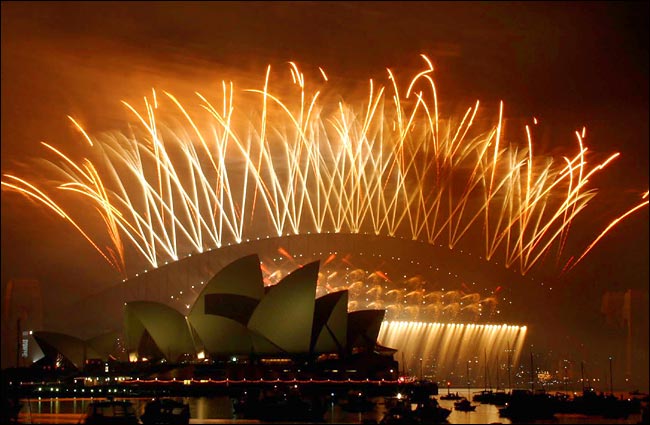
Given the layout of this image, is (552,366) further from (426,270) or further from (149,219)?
(149,219)

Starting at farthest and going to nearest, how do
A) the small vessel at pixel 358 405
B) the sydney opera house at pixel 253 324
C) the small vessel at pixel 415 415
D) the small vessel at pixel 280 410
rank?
the sydney opera house at pixel 253 324 → the small vessel at pixel 358 405 → the small vessel at pixel 280 410 → the small vessel at pixel 415 415

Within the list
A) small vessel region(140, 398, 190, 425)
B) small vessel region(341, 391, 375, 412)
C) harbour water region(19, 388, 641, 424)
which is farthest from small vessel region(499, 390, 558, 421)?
small vessel region(140, 398, 190, 425)

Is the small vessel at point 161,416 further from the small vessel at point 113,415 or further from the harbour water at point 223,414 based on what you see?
the harbour water at point 223,414

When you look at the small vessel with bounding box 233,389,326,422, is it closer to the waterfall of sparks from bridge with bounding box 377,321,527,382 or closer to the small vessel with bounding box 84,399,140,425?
the small vessel with bounding box 84,399,140,425

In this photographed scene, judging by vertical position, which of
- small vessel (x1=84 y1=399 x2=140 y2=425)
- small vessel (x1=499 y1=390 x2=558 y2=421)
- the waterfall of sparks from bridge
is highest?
the waterfall of sparks from bridge

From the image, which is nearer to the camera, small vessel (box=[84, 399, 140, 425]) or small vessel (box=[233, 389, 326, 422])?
small vessel (box=[84, 399, 140, 425])

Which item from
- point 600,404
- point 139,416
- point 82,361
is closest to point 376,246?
point 82,361

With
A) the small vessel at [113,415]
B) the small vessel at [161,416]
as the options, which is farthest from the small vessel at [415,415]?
the small vessel at [113,415]
